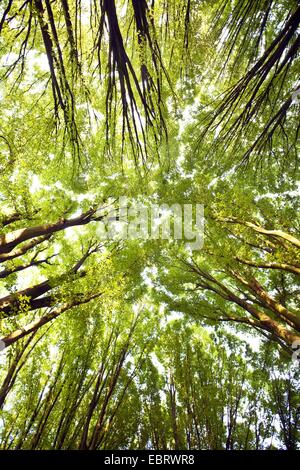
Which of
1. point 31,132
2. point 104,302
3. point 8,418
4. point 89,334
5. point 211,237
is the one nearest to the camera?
point 31,132

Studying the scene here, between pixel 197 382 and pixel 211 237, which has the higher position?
pixel 211 237

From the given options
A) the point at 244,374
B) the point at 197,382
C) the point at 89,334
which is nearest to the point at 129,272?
the point at 89,334

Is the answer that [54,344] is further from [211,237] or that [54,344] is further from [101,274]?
[211,237]

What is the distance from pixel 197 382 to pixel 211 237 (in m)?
5.07

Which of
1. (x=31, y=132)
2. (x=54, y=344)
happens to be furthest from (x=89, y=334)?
(x=31, y=132)

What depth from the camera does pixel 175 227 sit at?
26.1ft

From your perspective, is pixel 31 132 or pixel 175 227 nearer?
pixel 31 132

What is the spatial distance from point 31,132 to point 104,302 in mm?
3941

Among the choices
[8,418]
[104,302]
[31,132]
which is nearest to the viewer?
[31,132]

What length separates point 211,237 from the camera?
684 centimetres
